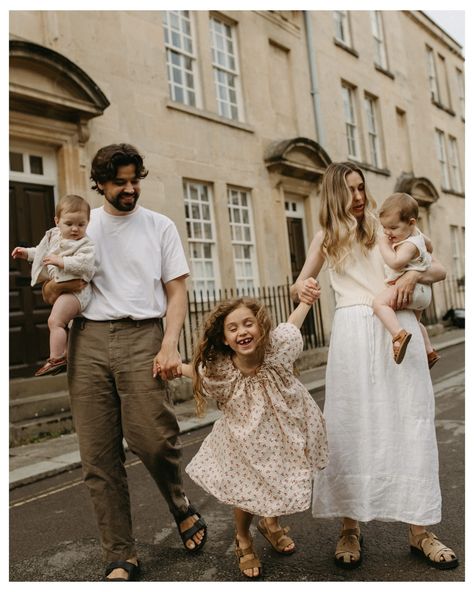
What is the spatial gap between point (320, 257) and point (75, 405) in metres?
1.55

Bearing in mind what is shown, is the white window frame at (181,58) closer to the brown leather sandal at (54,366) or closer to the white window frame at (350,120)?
the white window frame at (350,120)

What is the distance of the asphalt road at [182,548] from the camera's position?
10.2ft

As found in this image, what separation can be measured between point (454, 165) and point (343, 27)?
32.2 ft

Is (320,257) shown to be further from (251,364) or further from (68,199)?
(68,199)

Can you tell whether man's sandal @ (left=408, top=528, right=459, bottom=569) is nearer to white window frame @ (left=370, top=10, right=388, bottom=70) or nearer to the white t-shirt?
the white t-shirt

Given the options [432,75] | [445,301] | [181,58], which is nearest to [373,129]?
[432,75]

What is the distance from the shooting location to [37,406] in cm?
805

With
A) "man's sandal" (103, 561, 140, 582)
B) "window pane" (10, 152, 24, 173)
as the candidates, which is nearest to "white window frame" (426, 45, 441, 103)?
"window pane" (10, 152, 24, 173)

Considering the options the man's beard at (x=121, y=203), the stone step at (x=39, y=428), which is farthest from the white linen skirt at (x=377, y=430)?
the stone step at (x=39, y=428)

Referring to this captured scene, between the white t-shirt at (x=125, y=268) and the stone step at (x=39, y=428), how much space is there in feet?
15.6

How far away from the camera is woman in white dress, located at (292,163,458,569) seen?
3.12 meters

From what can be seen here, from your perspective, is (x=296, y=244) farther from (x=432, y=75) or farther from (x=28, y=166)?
(x=432, y=75)

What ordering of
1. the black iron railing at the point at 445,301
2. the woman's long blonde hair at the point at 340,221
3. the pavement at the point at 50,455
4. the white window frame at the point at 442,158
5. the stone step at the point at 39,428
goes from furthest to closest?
the white window frame at the point at 442,158
the black iron railing at the point at 445,301
the stone step at the point at 39,428
the pavement at the point at 50,455
the woman's long blonde hair at the point at 340,221

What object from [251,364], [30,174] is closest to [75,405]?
[251,364]
